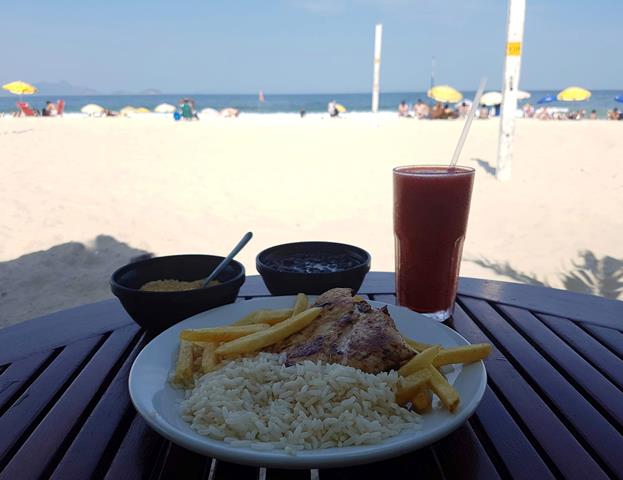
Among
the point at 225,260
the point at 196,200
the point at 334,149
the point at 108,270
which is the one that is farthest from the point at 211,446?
the point at 334,149

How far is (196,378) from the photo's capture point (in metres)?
1.10

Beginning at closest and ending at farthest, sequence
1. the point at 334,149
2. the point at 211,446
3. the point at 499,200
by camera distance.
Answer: the point at 211,446, the point at 499,200, the point at 334,149

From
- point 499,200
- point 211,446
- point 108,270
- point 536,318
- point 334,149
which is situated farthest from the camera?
point 334,149

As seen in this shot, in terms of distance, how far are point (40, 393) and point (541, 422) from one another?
107 cm

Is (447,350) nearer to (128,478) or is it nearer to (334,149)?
(128,478)

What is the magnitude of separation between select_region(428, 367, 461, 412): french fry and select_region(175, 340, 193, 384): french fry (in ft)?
1.61

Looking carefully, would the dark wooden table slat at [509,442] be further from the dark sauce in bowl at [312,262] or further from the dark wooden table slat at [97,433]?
the dark wooden table slat at [97,433]

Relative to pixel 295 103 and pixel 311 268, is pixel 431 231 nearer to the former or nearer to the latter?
pixel 311 268

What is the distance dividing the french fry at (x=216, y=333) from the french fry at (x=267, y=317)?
0.28ft

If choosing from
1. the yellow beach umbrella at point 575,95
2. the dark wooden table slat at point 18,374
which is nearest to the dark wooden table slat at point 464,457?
the dark wooden table slat at point 18,374

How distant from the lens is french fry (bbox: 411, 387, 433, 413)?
97 cm

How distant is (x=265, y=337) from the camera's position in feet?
3.74

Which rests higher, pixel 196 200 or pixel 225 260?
pixel 225 260

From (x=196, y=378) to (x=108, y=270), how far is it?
425cm
